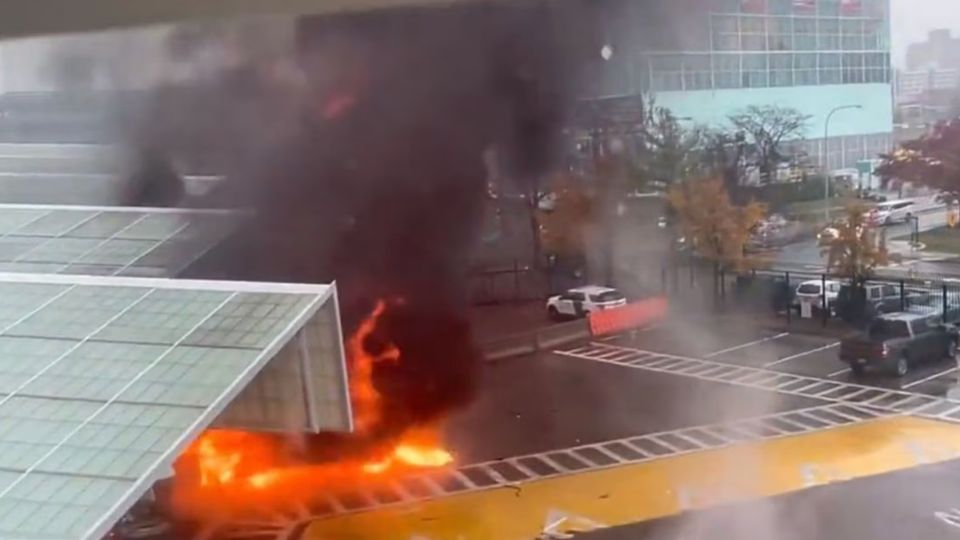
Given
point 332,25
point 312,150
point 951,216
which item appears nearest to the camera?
point 951,216

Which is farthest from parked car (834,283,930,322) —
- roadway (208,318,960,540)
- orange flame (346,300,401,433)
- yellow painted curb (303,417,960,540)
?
orange flame (346,300,401,433)

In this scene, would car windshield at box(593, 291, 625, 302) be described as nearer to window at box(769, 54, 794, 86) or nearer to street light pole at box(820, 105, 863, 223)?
street light pole at box(820, 105, 863, 223)

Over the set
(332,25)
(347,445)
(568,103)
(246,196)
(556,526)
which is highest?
(332,25)

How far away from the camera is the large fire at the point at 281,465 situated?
10.6ft

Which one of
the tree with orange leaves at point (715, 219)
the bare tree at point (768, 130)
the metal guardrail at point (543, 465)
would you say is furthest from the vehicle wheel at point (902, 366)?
the bare tree at point (768, 130)

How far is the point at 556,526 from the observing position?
3.03m

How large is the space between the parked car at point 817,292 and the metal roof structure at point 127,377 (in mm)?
1355

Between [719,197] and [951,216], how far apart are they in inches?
25.4

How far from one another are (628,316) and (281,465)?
3.95 ft

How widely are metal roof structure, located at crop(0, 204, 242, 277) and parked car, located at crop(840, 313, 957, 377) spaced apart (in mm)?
2014

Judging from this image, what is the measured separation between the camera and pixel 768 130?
296cm

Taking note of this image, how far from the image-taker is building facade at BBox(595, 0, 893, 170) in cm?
296

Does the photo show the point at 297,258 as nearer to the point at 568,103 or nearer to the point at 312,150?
the point at 312,150

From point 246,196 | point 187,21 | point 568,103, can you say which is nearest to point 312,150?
point 246,196
